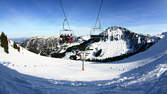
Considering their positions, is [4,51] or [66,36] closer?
[66,36]

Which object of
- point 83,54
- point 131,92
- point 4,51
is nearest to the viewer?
point 131,92

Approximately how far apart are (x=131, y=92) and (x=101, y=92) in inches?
71.6

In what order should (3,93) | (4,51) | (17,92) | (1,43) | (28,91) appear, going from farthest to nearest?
1. (1,43)
2. (4,51)
3. (28,91)
4. (17,92)
5. (3,93)

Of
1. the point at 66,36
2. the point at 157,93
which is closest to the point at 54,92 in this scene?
the point at 157,93

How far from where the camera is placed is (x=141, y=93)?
11.2 metres

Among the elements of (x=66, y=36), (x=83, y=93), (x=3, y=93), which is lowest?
(x=83, y=93)

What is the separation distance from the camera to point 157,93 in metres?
10.2

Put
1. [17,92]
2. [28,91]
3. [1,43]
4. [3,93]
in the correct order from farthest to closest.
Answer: [1,43] → [28,91] → [17,92] → [3,93]

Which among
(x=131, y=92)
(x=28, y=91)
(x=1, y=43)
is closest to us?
(x=28, y=91)

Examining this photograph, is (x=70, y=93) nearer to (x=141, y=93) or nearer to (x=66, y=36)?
(x=141, y=93)

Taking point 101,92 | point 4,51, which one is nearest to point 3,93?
point 101,92

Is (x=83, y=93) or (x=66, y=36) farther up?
(x=66, y=36)

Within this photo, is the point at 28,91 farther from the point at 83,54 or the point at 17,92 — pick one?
the point at 83,54

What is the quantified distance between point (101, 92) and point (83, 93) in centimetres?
112
